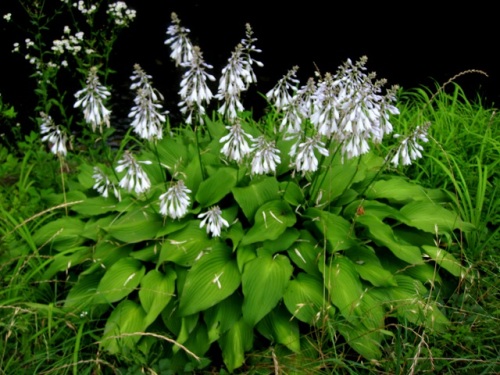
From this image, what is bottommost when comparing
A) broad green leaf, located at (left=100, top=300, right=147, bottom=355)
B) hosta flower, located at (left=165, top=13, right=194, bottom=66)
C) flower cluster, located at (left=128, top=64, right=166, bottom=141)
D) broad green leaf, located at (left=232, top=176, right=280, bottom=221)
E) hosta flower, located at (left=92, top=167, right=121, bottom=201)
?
broad green leaf, located at (left=100, top=300, right=147, bottom=355)

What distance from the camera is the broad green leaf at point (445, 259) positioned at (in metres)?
3.35

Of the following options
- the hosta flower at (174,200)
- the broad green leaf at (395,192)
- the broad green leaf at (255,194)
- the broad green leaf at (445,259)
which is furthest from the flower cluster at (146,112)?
the broad green leaf at (445,259)

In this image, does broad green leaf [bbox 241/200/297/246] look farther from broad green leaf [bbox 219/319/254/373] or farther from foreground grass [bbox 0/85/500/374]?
foreground grass [bbox 0/85/500/374]

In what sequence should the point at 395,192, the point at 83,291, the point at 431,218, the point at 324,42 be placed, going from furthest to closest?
the point at 324,42
the point at 395,192
the point at 431,218
the point at 83,291

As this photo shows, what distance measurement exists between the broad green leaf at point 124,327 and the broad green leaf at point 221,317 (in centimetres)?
37

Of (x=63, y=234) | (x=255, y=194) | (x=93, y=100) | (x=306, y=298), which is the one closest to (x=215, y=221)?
(x=255, y=194)

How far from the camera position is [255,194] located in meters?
3.42

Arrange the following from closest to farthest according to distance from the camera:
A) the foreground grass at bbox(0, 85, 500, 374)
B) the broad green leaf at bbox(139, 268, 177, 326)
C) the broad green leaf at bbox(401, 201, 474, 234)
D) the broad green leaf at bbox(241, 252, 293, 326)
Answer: the foreground grass at bbox(0, 85, 500, 374) < the broad green leaf at bbox(241, 252, 293, 326) < the broad green leaf at bbox(139, 268, 177, 326) < the broad green leaf at bbox(401, 201, 474, 234)

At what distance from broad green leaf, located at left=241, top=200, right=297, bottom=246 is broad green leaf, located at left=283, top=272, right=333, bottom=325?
310mm

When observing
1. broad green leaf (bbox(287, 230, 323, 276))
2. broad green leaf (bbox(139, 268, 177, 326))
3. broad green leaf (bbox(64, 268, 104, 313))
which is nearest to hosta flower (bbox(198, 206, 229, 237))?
broad green leaf (bbox(139, 268, 177, 326))

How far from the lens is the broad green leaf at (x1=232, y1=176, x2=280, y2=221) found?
11.1 feet

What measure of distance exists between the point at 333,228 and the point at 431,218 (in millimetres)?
788

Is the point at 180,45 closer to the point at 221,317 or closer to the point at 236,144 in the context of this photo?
the point at 236,144

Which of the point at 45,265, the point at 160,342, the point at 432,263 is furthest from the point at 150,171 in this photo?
the point at 432,263
